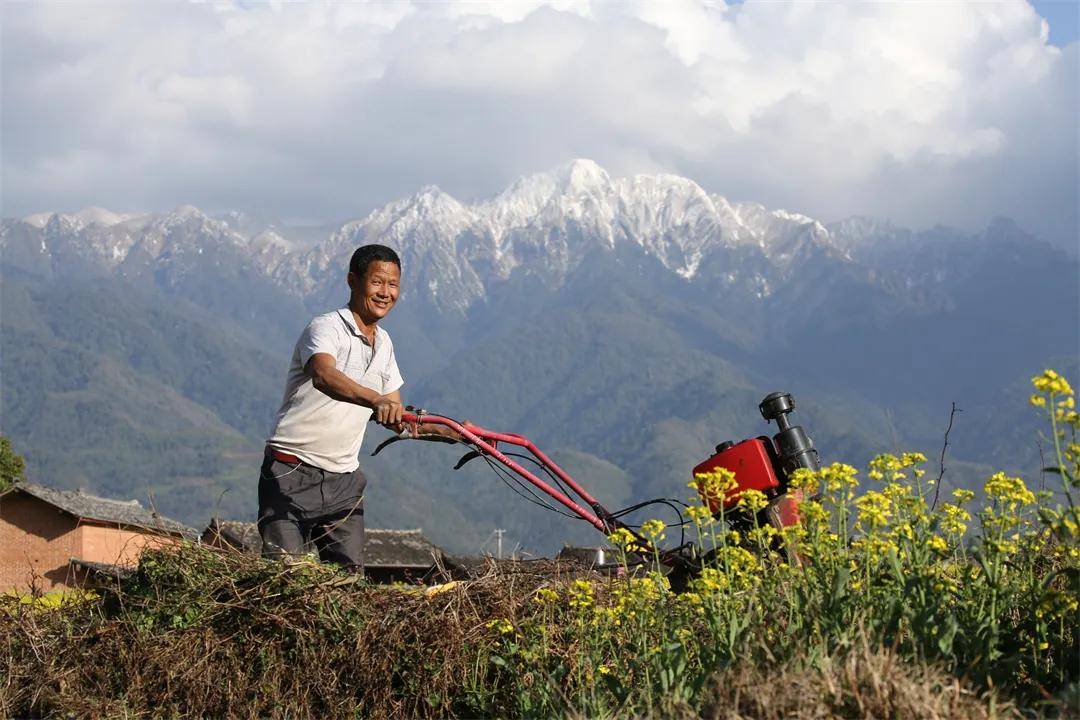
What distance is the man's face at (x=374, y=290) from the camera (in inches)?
299

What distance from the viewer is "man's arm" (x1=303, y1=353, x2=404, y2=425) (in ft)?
21.5

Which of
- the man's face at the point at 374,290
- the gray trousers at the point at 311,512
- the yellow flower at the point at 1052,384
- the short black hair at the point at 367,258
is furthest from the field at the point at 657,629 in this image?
the short black hair at the point at 367,258

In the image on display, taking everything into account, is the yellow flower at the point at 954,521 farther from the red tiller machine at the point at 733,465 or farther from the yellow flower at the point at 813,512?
the red tiller machine at the point at 733,465

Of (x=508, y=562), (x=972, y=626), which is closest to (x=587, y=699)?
(x=972, y=626)

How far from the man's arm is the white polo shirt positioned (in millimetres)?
225

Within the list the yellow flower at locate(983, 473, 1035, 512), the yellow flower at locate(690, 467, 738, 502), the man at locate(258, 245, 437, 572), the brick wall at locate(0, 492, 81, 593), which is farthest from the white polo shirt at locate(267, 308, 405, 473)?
the brick wall at locate(0, 492, 81, 593)

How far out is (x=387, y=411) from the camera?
6.55 m

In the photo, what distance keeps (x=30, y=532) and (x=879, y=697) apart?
5141 cm

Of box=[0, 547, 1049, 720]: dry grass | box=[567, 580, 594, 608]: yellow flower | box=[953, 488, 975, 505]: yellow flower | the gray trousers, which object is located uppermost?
box=[953, 488, 975, 505]: yellow flower

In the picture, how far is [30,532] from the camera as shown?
5100 centimetres

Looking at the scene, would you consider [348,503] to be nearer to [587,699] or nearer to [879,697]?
[587,699]

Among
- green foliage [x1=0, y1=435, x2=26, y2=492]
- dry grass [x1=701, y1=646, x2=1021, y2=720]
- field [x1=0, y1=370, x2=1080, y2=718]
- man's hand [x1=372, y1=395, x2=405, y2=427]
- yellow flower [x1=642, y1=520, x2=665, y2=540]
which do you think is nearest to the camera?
dry grass [x1=701, y1=646, x2=1021, y2=720]

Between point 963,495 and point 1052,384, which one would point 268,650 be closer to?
point 963,495

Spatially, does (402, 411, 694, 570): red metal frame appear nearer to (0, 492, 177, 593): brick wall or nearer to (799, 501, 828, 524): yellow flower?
(799, 501, 828, 524): yellow flower
